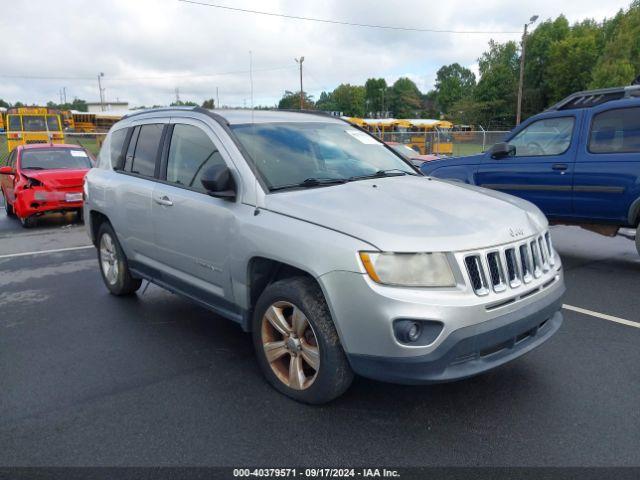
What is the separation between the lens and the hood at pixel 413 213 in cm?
288

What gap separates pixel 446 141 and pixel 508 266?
2299cm

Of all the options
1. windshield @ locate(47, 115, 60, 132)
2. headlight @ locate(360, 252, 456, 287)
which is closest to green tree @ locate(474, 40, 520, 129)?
windshield @ locate(47, 115, 60, 132)

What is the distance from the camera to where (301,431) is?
3076mm

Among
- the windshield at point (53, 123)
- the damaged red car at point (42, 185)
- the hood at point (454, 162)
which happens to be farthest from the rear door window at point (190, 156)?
the windshield at point (53, 123)

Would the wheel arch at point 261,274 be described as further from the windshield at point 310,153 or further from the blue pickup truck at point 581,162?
the blue pickup truck at point 581,162

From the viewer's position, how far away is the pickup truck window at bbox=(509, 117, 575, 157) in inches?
265

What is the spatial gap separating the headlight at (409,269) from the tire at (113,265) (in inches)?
133

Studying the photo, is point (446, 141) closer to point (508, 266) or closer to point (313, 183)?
point (313, 183)

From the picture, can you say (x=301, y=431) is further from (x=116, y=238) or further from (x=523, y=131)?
(x=523, y=131)

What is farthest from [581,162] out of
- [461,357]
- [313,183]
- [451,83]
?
[451,83]

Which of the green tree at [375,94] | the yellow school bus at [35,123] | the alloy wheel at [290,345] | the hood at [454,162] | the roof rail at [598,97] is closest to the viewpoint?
the alloy wheel at [290,345]

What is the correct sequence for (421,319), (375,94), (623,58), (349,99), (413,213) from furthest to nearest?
(375,94)
(349,99)
(623,58)
(413,213)
(421,319)

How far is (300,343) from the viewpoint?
3.29m

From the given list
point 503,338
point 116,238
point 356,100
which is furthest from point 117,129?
point 356,100
